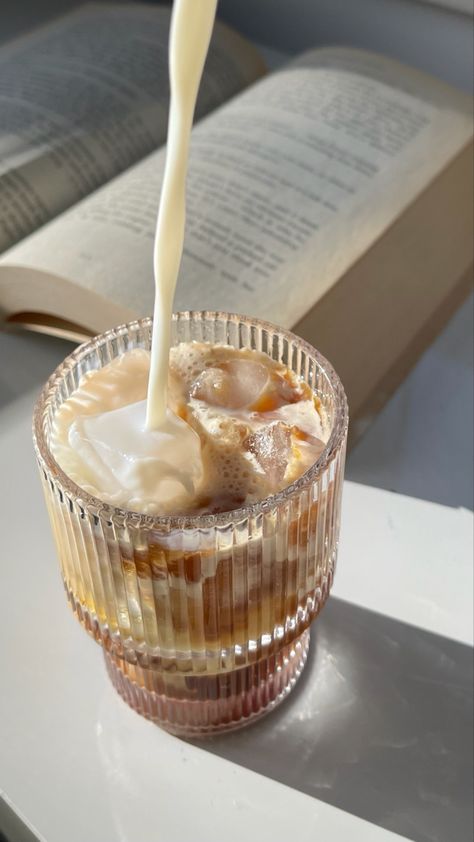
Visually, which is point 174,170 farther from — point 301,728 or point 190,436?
point 301,728

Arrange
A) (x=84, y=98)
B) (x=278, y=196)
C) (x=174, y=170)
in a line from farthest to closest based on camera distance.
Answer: (x=84, y=98) → (x=278, y=196) → (x=174, y=170)

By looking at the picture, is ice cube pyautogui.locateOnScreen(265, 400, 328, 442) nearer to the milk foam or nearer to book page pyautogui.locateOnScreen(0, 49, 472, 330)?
the milk foam

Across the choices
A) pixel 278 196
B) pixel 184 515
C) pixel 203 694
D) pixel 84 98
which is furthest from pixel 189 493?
pixel 84 98

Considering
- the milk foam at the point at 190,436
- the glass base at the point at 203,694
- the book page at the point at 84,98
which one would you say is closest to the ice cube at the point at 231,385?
the milk foam at the point at 190,436

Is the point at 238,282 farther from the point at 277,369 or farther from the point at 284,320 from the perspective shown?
the point at 277,369

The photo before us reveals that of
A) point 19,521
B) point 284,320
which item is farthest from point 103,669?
point 284,320

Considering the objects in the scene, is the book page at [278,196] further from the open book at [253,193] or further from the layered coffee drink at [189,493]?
the layered coffee drink at [189,493]
